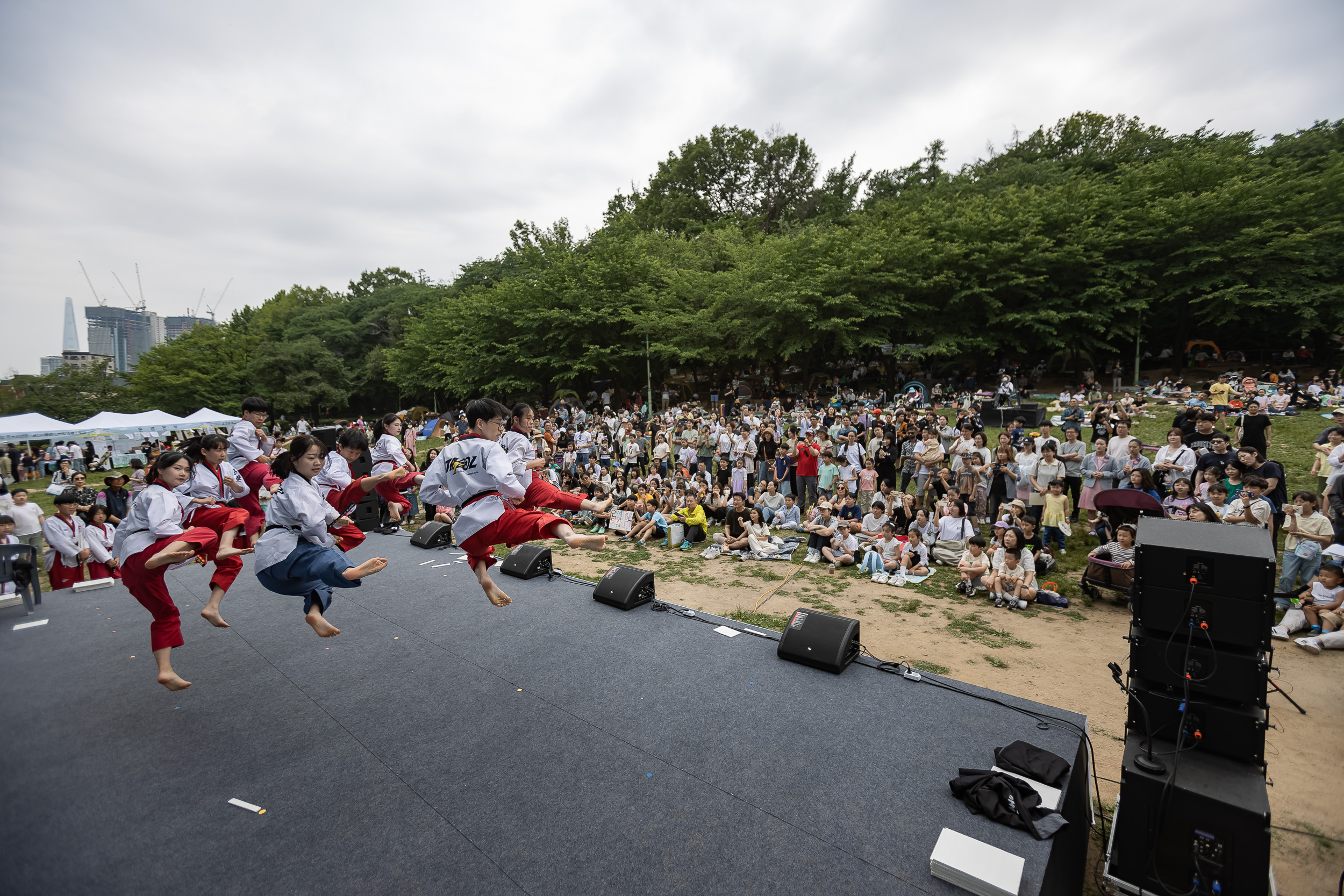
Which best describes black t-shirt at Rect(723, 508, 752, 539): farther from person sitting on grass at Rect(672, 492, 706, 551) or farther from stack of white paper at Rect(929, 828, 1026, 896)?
stack of white paper at Rect(929, 828, 1026, 896)

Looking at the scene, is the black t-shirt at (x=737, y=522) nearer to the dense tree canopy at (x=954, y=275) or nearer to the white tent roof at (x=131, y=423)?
the dense tree canopy at (x=954, y=275)

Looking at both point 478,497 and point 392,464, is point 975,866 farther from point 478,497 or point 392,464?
point 392,464

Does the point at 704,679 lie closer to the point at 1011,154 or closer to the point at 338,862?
the point at 338,862

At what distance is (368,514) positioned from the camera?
923 cm

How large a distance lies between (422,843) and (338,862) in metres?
0.35

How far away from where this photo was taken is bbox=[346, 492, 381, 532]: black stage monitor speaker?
9.20 m

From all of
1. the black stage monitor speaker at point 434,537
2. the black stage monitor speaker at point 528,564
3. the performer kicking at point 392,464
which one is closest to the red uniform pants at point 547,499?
the performer kicking at point 392,464

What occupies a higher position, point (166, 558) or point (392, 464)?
point (392, 464)

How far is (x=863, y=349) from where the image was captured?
19109 mm

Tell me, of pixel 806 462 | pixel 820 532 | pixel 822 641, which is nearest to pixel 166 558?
pixel 822 641

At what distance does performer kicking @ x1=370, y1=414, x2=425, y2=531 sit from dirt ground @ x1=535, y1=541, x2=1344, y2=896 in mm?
3390

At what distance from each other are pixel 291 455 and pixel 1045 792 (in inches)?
172

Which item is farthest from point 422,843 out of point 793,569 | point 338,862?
point 793,569

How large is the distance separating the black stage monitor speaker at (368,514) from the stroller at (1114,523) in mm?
9611
